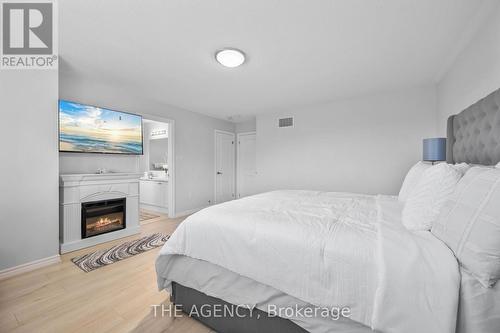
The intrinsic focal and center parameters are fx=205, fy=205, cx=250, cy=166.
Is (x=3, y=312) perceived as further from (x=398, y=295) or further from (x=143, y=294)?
(x=398, y=295)

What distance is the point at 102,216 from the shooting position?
10.1ft

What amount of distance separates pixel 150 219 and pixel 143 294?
2.76 metres

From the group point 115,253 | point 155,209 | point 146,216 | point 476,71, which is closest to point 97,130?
point 115,253

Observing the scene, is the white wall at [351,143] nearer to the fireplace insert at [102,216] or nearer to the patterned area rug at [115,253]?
the patterned area rug at [115,253]

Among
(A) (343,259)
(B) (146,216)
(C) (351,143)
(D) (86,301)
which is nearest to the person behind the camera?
(A) (343,259)

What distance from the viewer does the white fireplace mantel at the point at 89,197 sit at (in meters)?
2.67

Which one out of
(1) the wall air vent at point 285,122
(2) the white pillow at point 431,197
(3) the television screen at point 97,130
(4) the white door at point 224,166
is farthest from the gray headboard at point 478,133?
(4) the white door at point 224,166

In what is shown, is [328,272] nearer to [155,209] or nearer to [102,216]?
[102,216]

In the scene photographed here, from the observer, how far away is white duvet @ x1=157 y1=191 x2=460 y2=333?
849mm

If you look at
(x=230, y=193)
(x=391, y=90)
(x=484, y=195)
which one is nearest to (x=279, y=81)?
(x=391, y=90)

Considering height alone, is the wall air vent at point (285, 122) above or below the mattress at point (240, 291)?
above

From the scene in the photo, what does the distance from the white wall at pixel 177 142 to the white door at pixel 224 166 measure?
0.18 meters

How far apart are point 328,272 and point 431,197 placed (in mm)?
802

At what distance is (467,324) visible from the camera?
0.81 meters
